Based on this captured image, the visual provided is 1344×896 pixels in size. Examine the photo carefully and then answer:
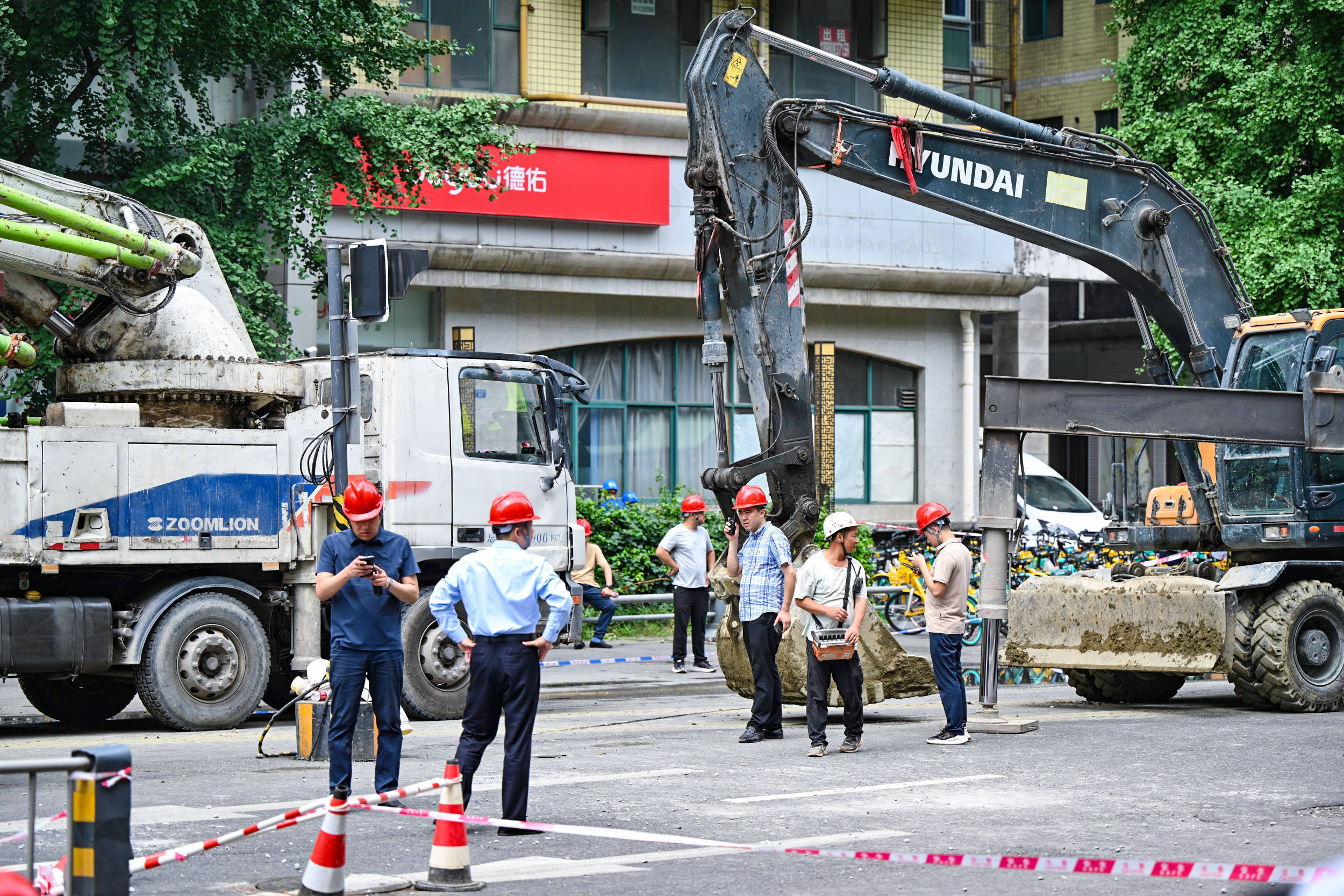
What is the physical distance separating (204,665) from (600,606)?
24.5ft

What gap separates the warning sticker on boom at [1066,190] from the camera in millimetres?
15438

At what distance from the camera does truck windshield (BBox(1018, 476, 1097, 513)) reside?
2977 cm

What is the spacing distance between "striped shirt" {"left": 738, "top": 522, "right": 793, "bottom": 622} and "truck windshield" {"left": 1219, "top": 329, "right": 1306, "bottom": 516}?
4.71 m

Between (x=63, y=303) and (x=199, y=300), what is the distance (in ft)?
3.60

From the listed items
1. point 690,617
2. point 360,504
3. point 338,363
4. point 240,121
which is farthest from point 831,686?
point 240,121

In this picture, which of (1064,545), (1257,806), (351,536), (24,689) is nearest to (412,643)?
(24,689)

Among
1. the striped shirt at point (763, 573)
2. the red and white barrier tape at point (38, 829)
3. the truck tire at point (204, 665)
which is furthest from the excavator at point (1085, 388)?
the red and white barrier tape at point (38, 829)

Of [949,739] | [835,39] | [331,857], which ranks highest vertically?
[835,39]

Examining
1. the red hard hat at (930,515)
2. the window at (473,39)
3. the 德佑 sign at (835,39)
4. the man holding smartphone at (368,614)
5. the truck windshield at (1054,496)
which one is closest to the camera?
the man holding smartphone at (368,614)

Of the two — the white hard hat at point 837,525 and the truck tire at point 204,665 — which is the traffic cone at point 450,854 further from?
the truck tire at point 204,665

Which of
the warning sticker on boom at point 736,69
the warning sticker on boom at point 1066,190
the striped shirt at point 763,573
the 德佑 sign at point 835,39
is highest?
the 德佑 sign at point 835,39

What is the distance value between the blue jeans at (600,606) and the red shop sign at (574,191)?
7995 millimetres

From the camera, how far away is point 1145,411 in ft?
45.2

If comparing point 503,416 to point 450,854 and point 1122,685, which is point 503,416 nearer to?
point 1122,685
